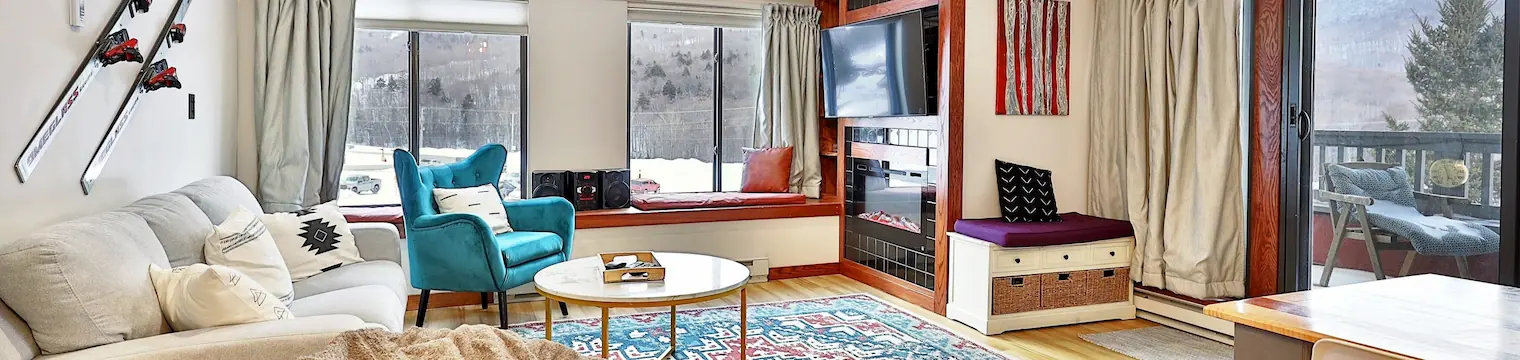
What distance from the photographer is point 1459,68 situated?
11.0 feet

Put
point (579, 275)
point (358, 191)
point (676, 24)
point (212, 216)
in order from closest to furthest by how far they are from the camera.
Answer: point (212, 216), point (579, 275), point (358, 191), point (676, 24)

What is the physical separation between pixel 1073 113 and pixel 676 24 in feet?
7.67

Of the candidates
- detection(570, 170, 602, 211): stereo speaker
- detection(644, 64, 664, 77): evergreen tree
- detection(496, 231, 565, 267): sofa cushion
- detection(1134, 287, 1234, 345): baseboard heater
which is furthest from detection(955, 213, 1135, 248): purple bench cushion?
detection(644, 64, 664, 77): evergreen tree

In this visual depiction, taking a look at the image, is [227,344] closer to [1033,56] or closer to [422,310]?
[422,310]

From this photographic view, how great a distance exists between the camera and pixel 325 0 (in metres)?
4.81

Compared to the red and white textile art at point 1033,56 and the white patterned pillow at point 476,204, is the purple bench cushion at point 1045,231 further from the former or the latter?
the white patterned pillow at point 476,204

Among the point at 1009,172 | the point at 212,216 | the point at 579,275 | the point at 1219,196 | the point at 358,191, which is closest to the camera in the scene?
the point at 212,216

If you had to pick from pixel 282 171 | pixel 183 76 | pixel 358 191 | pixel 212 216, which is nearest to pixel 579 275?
pixel 212 216

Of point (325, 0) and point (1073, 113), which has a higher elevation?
point (325, 0)

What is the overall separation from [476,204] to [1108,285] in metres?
2.94

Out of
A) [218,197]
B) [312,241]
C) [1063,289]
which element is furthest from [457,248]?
[1063,289]

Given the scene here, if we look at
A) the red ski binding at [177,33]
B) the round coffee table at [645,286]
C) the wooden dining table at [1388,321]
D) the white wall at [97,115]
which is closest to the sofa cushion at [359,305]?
the round coffee table at [645,286]

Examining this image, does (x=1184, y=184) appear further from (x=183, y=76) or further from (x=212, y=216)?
(x=183, y=76)

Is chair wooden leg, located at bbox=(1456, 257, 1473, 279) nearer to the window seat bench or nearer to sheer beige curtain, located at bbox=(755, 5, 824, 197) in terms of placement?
the window seat bench
